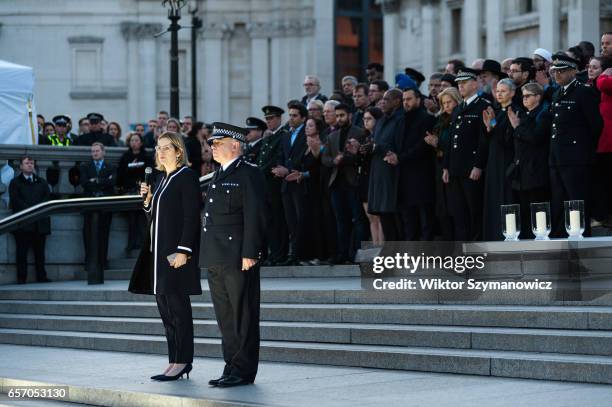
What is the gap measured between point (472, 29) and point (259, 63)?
17818mm

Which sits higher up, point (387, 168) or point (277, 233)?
point (387, 168)

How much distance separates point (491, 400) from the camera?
1095 centimetres

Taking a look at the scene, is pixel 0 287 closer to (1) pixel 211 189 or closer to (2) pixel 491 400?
(1) pixel 211 189

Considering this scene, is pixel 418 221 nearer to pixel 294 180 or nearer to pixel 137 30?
pixel 294 180

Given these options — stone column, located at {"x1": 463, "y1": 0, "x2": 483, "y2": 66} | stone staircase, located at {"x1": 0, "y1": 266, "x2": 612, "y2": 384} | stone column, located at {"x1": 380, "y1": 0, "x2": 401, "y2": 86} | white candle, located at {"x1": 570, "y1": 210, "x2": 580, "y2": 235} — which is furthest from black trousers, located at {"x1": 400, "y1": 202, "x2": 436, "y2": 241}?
stone column, located at {"x1": 380, "y1": 0, "x2": 401, "y2": 86}

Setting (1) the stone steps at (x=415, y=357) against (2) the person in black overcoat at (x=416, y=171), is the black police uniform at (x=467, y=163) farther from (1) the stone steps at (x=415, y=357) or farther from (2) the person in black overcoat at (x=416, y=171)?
(1) the stone steps at (x=415, y=357)

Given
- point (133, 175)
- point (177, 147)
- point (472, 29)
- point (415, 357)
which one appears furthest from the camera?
point (472, 29)

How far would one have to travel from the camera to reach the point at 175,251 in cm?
1260

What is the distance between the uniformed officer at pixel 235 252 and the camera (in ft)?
39.6

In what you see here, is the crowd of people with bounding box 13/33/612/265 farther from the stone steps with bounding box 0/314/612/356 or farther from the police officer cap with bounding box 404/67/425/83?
the stone steps with bounding box 0/314/612/356

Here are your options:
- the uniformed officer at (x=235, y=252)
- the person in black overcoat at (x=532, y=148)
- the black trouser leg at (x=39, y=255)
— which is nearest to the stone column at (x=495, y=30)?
the black trouser leg at (x=39, y=255)

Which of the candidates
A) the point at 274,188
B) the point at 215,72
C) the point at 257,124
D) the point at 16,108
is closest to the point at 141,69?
the point at 215,72

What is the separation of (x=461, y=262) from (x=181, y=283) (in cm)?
325

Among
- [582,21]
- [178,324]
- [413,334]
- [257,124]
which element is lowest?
[413,334]
